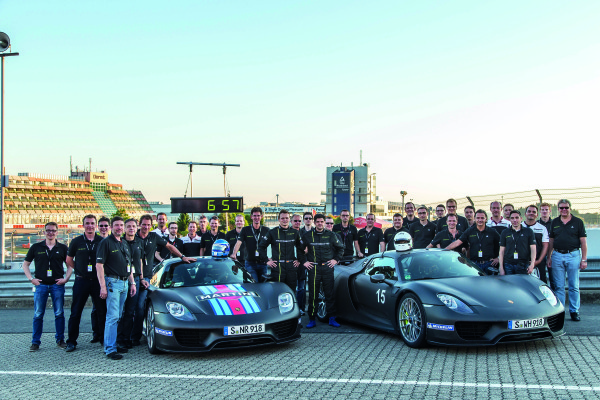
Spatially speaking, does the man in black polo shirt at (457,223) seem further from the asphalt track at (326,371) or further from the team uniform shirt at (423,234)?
the asphalt track at (326,371)

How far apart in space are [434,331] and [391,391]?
5.76 feet

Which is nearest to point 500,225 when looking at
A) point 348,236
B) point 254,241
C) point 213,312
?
point 348,236

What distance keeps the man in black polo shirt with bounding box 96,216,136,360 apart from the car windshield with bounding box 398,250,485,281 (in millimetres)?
3693

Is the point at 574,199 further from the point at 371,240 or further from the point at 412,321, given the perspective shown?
the point at 412,321

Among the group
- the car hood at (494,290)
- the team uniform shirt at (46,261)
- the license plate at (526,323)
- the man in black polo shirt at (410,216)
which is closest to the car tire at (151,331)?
the team uniform shirt at (46,261)

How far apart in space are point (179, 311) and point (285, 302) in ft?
4.50

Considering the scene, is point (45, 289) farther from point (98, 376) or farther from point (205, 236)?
point (205, 236)

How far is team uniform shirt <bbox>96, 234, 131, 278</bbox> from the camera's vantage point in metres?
7.25

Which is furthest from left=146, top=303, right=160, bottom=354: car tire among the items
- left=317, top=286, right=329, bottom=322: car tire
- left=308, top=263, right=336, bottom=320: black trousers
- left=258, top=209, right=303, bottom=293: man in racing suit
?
left=317, top=286, right=329, bottom=322: car tire

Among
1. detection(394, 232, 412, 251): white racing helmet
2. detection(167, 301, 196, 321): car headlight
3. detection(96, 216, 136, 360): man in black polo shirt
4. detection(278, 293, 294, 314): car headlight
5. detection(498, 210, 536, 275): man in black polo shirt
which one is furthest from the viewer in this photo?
detection(498, 210, 536, 275): man in black polo shirt

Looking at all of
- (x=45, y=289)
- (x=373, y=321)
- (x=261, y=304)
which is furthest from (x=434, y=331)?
(x=45, y=289)

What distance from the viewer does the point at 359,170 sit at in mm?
187125

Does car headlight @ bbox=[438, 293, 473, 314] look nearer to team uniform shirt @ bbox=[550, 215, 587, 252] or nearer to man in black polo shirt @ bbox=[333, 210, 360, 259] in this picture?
team uniform shirt @ bbox=[550, 215, 587, 252]

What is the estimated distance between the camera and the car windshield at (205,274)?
788cm
